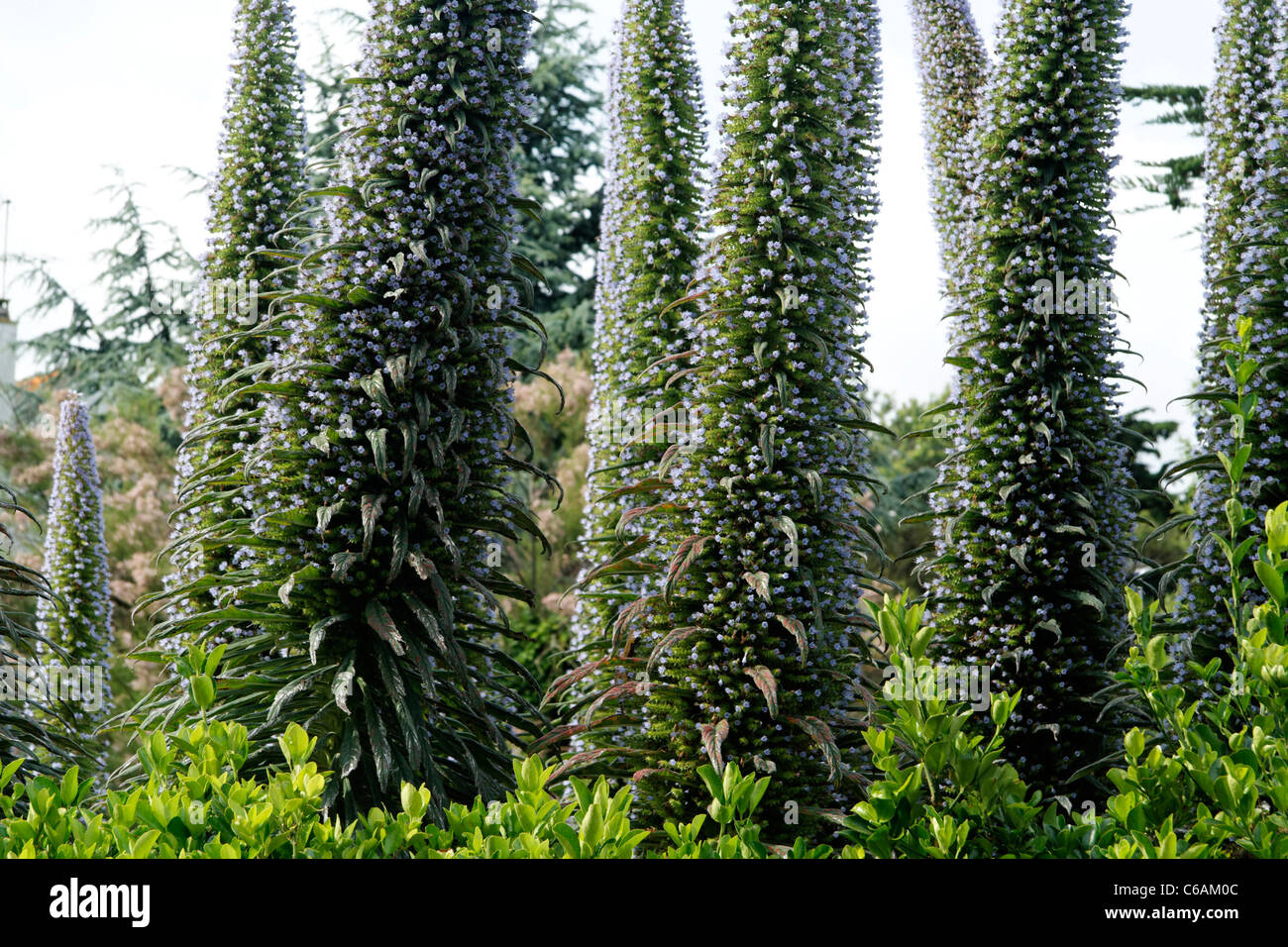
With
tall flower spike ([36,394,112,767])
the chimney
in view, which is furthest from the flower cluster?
the chimney

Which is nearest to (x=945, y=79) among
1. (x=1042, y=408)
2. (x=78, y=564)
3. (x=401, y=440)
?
(x=1042, y=408)

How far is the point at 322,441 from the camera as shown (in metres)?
4.70

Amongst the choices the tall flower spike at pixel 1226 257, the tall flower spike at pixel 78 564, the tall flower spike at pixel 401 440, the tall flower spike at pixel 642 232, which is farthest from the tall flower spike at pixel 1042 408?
the tall flower spike at pixel 78 564

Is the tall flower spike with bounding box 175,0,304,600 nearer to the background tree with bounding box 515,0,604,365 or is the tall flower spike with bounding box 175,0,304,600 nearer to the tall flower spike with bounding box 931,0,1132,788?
the tall flower spike with bounding box 931,0,1132,788

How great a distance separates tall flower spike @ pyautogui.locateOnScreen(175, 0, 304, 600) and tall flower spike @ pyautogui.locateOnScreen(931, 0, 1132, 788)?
3.83m

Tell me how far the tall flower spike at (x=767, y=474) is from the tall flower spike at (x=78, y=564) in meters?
4.91

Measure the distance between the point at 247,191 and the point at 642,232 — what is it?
2261 mm

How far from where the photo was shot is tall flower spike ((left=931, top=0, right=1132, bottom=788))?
5.83 metres

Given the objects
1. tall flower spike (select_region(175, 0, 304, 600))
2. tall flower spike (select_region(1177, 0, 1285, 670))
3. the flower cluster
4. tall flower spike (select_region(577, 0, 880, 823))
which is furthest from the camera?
the flower cluster

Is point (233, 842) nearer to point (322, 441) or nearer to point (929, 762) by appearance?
point (929, 762)

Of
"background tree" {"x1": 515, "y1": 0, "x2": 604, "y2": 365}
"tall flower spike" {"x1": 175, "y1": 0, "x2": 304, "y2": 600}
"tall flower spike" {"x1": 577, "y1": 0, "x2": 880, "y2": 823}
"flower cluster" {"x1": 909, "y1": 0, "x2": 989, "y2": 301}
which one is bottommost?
"tall flower spike" {"x1": 577, "y1": 0, "x2": 880, "y2": 823}

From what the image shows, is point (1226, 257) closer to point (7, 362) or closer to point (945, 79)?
point (945, 79)

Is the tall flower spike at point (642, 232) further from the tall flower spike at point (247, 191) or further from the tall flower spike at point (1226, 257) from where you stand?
the tall flower spike at point (1226, 257)
